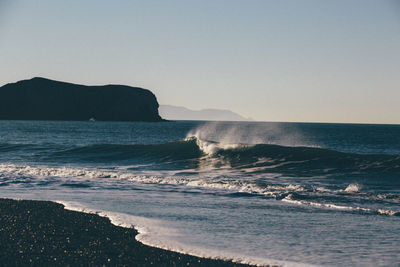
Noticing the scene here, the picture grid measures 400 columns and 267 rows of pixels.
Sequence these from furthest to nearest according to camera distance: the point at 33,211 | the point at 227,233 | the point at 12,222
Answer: the point at 33,211, the point at 12,222, the point at 227,233

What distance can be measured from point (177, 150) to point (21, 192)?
18124 millimetres

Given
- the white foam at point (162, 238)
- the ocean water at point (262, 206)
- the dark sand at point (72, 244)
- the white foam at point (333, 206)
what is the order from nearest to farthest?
the dark sand at point (72, 244) → the white foam at point (162, 238) → the ocean water at point (262, 206) → the white foam at point (333, 206)

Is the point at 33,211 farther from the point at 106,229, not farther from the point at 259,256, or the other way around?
the point at 259,256

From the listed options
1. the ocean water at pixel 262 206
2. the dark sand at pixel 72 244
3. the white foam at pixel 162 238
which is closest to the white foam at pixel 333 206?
the ocean water at pixel 262 206

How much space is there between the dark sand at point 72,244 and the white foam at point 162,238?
179 mm

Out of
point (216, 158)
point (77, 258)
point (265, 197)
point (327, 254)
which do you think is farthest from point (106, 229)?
point (216, 158)

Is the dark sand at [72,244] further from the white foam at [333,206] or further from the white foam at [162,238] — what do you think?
the white foam at [333,206]

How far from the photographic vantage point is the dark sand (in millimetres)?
5977

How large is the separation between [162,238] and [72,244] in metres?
1.51

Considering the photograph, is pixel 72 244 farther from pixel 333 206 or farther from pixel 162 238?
pixel 333 206

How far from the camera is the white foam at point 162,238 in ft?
20.2

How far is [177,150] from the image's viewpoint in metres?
30.9

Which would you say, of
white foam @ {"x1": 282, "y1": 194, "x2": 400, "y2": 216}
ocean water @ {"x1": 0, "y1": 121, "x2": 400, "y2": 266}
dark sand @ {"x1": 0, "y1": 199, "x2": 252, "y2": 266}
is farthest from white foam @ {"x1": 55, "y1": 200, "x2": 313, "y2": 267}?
white foam @ {"x1": 282, "y1": 194, "x2": 400, "y2": 216}

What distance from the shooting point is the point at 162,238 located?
7.38m
